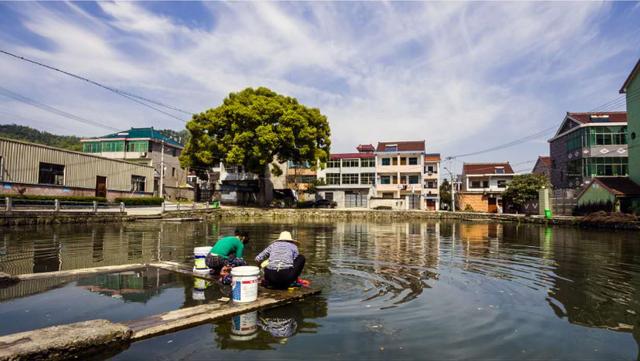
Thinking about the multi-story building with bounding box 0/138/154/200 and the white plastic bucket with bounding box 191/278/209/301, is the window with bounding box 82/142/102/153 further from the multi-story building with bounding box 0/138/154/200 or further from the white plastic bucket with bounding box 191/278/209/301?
the white plastic bucket with bounding box 191/278/209/301

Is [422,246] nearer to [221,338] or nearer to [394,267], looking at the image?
[394,267]

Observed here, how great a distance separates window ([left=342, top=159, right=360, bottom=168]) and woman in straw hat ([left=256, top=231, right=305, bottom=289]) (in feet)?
191

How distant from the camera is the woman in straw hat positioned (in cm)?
852

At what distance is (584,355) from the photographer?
5.59 m

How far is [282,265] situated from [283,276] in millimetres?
243

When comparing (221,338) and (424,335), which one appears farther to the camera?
(424,335)

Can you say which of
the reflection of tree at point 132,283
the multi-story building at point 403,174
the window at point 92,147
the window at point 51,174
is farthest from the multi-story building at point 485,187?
the window at point 92,147

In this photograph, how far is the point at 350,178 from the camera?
6631cm

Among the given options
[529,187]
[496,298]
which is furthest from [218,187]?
[496,298]

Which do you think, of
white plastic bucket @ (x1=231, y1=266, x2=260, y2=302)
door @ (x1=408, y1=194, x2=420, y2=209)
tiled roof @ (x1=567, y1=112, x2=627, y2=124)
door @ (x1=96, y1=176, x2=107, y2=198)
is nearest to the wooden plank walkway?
white plastic bucket @ (x1=231, y1=266, x2=260, y2=302)

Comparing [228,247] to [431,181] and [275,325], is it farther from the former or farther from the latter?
[431,181]

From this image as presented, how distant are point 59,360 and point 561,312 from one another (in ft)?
29.2

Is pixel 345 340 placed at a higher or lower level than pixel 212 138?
lower

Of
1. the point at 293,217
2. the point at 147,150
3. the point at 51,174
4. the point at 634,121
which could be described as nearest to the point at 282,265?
the point at 51,174
